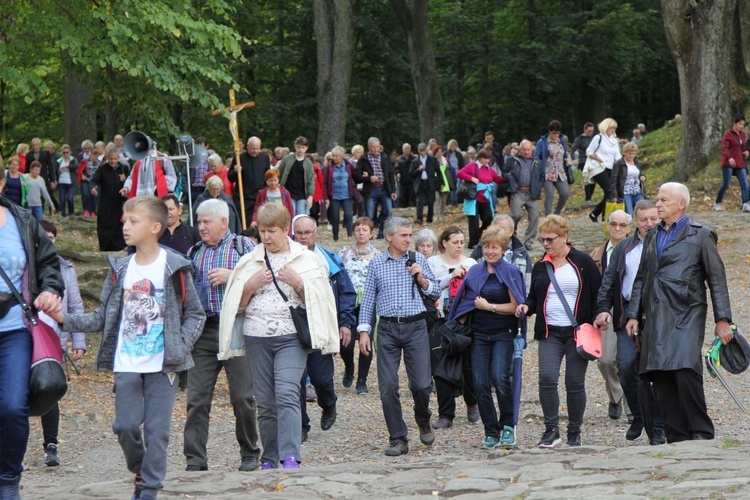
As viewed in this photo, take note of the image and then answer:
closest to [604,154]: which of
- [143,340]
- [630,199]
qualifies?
[630,199]

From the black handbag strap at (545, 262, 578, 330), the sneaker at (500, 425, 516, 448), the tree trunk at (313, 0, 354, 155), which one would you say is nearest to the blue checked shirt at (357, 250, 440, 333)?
the black handbag strap at (545, 262, 578, 330)

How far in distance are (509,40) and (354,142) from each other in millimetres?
7592

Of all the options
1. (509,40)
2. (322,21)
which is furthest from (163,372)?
(509,40)

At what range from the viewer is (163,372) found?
271 inches

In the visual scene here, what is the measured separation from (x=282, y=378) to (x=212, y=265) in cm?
114

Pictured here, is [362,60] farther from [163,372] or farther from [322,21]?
[163,372]

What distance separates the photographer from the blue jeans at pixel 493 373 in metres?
9.57

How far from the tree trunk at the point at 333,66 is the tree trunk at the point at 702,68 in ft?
32.8

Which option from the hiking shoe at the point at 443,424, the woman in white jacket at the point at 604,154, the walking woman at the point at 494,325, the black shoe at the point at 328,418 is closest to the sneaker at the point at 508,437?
the walking woman at the point at 494,325

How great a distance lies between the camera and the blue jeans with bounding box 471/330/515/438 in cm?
957

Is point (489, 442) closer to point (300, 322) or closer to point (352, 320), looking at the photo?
point (352, 320)

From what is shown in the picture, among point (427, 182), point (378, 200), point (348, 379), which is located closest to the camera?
point (348, 379)

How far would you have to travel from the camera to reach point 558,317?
30.8 ft

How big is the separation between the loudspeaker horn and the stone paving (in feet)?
33.6
